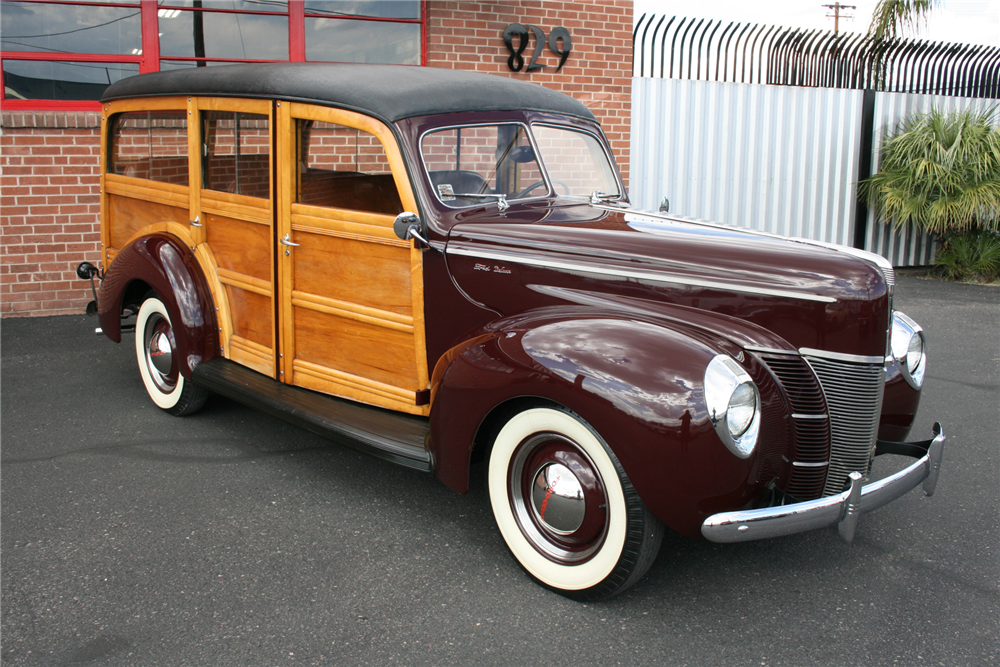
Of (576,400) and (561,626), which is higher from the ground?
(576,400)

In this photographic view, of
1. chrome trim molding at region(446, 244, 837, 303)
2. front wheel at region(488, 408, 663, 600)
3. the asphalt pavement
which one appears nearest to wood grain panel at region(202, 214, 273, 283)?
the asphalt pavement

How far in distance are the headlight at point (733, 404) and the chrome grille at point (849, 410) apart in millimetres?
332

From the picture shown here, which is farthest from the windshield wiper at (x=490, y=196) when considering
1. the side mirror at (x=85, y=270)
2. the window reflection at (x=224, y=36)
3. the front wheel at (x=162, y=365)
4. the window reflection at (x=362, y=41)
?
the window reflection at (x=224, y=36)

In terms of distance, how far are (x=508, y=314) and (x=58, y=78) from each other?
584 cm

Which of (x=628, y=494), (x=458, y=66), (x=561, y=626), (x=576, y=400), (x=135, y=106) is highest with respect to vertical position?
(x=458, y=66)

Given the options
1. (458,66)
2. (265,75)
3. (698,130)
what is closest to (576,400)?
(265,75)

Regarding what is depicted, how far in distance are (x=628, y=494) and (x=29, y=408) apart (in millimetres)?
3796

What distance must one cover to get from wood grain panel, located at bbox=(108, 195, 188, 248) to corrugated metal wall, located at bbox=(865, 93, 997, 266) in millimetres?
8216

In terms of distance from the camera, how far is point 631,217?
3.30 m

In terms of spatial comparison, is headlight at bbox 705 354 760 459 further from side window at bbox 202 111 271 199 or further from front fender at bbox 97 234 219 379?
front fender at bbox 97 234 219 379

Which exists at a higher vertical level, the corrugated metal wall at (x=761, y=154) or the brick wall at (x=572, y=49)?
the brick wall at (x=572, y=49)

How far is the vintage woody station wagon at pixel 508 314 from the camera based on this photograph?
2.41 metres

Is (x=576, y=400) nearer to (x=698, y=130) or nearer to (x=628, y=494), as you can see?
(x=628, y=494)

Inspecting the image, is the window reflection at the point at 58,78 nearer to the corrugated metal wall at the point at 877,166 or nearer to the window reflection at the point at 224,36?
the window reflection at the point at 224,36
